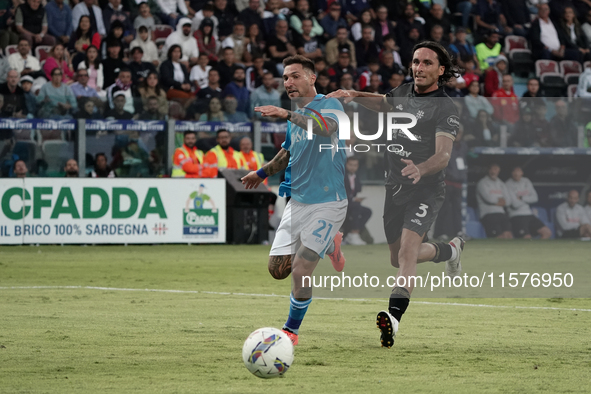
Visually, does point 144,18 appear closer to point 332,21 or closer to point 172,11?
point 172,11

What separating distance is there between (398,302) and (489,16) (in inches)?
732

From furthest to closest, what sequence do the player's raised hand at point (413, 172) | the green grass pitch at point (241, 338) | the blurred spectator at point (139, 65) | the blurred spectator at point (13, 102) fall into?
1. the blurred spectator at point (139, 65)
2. the blurred spectator at point (13, 102)
3. the player's raised hand at point (413, 172)
4. the green grass pitch at point (241, 338)

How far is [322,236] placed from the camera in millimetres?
6621

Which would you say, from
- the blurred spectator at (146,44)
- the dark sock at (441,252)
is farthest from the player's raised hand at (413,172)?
the blurred spectator at (146,44)

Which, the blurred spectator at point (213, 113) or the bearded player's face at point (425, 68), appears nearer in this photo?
the bearded player's face at point (425, 68)

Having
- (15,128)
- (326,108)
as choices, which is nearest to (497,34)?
(15,128)

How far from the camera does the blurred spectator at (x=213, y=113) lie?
680 inches

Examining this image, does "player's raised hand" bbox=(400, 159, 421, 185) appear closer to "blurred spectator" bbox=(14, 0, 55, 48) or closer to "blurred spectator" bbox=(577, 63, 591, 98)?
"blurred spectator" bbox=(14, 0, 55, 48)

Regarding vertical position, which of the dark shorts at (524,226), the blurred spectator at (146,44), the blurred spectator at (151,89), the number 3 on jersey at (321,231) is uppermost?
the blurred spectator at (146,44)

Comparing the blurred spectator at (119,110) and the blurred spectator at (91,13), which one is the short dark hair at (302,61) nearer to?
the blurred spectator at (119,110)

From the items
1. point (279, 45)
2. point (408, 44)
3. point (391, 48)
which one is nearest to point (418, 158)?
A: point (279, 45)

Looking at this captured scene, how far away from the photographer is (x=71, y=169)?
1620 centimetres

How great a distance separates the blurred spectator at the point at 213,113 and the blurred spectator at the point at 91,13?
10.6 ft

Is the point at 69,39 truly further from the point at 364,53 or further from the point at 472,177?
the point at 472,177
